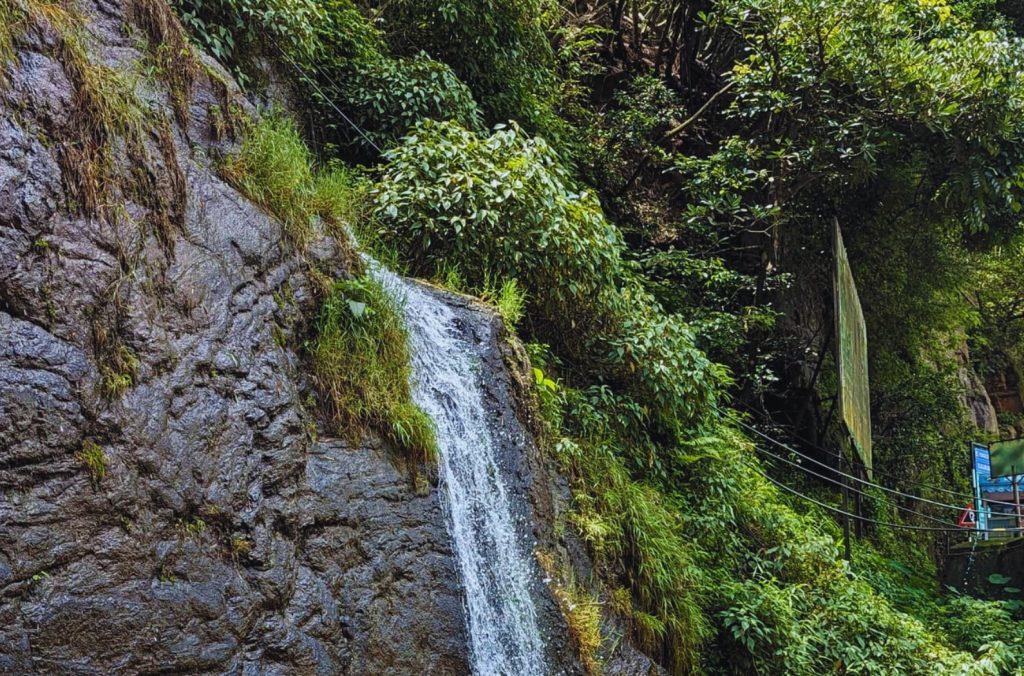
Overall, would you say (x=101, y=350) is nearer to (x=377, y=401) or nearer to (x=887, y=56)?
(x=377, y=401)

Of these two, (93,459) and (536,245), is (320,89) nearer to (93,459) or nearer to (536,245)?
(536,245)

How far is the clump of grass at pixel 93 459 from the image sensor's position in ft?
12.2

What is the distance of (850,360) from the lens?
934cm

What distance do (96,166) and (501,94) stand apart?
6375 millimetres

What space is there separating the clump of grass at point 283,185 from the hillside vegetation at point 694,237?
3 centimetres

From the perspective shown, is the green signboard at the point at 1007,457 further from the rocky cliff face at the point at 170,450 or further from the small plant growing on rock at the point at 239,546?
the small plant growing on rock at the point at 239,546

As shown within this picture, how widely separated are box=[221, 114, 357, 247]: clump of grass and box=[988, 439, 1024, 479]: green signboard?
1342 centimetres

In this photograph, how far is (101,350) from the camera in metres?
3.96

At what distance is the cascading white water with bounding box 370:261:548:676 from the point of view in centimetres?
502

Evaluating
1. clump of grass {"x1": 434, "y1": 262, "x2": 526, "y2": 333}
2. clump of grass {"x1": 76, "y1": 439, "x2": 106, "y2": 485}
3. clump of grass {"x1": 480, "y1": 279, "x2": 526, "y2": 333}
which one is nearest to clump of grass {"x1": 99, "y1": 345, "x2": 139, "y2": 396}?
clump of grass {"x1": 76, "y1": 439, "x2": 106, "y2": 485}

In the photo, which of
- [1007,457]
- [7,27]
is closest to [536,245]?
[7,27]

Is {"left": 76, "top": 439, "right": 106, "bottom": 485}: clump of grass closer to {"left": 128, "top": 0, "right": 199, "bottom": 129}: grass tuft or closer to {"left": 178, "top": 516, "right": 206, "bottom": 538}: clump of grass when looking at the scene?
{"left": 178, "top": 516, "right": 206, "bottom": 538}: clump of grass

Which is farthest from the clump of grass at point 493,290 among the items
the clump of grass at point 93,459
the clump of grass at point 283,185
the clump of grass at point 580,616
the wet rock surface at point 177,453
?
the clump of grass at point 93,459

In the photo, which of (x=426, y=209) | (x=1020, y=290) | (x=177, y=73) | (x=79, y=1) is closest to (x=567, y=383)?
(x=426, y=209)
